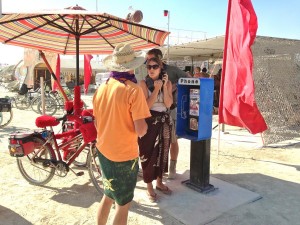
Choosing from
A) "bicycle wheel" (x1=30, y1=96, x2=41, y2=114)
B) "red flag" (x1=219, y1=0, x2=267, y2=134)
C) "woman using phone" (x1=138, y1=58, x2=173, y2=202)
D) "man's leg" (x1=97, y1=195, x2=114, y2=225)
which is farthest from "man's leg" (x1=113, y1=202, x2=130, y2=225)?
"bicycle wheel" (x1=30, y1=96, x2=41, y2=114)

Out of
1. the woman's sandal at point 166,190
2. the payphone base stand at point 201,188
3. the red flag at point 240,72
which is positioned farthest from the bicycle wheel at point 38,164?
the red flag at point 240,72

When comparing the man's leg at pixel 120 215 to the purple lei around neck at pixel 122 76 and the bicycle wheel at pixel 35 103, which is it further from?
the bicycle wheel at pixel 35 103

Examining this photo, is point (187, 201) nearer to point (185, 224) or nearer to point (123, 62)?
point (185, 224)

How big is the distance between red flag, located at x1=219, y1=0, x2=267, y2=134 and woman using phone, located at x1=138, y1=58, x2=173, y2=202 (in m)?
1.51

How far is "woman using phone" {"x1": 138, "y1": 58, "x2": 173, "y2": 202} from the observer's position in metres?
3.36

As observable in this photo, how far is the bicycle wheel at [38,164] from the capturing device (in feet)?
12.5

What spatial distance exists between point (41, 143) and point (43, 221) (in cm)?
104

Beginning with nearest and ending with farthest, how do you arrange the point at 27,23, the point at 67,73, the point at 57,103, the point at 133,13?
the point at 27,23 → the point at 133,13 → the point at 57,103 → the point at 67,73

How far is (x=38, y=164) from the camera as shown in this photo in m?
3.94

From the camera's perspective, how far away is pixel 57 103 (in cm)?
1234

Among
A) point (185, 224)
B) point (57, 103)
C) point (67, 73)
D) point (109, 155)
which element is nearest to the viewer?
point (109, 155)

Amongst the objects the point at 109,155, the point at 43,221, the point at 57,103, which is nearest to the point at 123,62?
the point at 109,155

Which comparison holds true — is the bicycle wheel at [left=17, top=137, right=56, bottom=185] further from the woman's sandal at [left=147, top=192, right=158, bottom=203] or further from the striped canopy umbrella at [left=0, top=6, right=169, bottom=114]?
the woman's sandal at [left=147, top=192, right=158, bottom=203]

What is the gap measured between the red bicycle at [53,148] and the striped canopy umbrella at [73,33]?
2.01 ft
